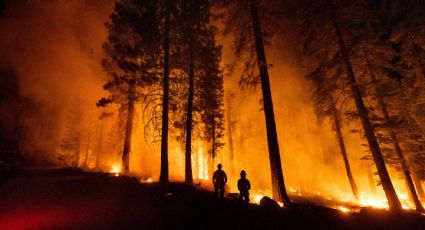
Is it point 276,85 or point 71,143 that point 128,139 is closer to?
point 276,85

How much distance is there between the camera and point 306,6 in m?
14.3

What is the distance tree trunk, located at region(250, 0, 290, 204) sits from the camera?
9994mm

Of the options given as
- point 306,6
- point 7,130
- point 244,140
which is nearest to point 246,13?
point 306,6

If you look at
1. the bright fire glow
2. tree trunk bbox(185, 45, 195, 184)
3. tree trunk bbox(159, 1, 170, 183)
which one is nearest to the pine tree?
the bright fire glow

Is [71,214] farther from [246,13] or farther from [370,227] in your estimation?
[246,13]

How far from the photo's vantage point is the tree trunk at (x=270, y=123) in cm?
999

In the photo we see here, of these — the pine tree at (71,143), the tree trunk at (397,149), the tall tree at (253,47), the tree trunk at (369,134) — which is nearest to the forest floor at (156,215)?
the tall tree at (253,47)

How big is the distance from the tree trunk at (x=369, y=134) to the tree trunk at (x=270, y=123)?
509 cm

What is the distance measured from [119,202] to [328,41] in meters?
14.7

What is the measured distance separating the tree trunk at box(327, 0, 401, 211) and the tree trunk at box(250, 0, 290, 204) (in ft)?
16.7

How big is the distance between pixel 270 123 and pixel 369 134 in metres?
6.15

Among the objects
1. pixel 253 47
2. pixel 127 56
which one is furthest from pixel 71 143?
pixel 253 47

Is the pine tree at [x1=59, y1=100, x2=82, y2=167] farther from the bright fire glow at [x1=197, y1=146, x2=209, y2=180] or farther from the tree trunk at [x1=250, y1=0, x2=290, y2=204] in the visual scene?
the tree trunk at [x1=250, y1=0, x2=290, y2=204]

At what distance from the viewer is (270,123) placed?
11.2 metres
